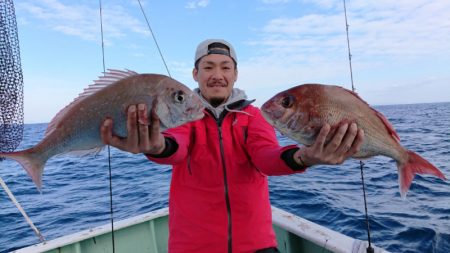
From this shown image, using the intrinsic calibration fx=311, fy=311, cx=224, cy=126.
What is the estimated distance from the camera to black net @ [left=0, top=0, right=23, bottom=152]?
419cm

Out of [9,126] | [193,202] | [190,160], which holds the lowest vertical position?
[193,202]

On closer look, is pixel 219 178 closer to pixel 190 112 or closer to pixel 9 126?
pixel 190 112

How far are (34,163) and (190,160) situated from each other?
1.29 metres

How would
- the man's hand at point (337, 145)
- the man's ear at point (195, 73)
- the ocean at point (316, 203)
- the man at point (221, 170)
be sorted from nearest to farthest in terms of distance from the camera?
the man's hand at point (337, 145)
the man at point (221, 170)
the man's ear at point (195, 73)
the ocean at point (316, 203)

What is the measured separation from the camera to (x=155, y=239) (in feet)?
17.2

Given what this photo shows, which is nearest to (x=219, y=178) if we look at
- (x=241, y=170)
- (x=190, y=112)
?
(x=241, y=170)

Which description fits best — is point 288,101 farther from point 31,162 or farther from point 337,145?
point 31,162

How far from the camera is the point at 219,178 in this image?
2.93 metres

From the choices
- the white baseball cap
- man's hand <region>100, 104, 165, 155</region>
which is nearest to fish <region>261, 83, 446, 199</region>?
man's hand <region>100, 104, 165, 155</region>

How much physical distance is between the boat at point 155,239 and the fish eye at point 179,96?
114 inches

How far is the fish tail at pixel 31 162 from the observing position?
2.23m

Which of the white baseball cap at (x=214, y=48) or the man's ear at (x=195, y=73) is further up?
the white baseball cap at (x=214, y=48)

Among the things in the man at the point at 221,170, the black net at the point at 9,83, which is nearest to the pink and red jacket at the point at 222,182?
the man at the point at 221,170

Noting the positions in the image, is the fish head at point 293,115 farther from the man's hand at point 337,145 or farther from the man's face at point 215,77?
the man's face at point 215,77
